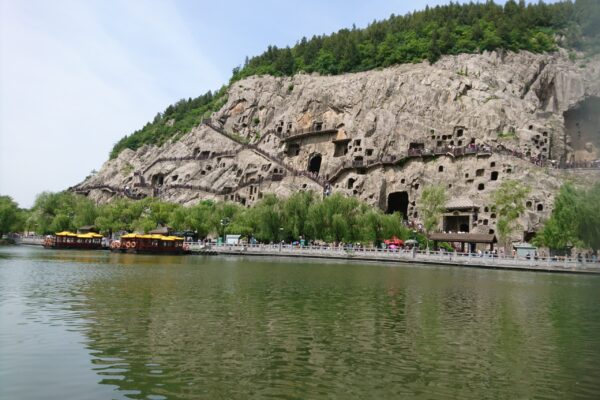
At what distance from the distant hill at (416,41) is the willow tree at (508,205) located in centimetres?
3433

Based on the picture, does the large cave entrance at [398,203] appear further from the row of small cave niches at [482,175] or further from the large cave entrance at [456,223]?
the large cave entrance at [456,223]

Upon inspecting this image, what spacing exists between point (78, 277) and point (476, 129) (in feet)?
229

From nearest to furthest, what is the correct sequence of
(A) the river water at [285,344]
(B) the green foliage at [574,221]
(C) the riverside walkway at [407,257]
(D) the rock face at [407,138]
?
(A) the river water at [285,344]
(C) the riverside walkway at [407,257]
(B) the green foliage at [574,221]
(D) the rock face at [407,138]

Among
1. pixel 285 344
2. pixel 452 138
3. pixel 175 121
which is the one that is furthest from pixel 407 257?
pixel 175 121

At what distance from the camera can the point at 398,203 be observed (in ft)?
306

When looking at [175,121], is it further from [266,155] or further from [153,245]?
[153,245]

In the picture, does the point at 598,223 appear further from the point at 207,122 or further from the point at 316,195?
the point at 207,122

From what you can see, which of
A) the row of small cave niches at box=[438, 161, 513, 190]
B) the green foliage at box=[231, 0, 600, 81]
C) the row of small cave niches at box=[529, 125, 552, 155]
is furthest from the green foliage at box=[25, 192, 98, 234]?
the row of small cave niches at box=[529, 125, 552, 155]

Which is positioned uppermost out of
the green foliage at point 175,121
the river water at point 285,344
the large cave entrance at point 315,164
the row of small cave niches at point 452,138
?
the green foliage at point 175,121

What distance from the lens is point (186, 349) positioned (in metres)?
13.8

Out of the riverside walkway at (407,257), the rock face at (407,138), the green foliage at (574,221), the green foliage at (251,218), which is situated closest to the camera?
the riverside walkway at (407,257)

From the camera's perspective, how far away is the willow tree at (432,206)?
2859 inches

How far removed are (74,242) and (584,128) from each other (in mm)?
84895

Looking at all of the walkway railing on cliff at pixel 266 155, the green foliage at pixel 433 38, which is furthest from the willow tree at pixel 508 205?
the green foliage at pixel 433 38
